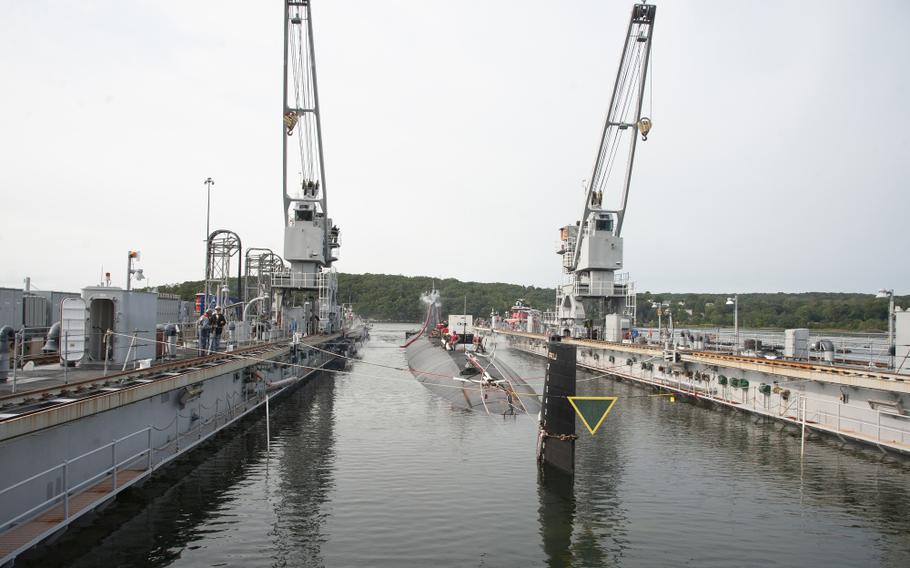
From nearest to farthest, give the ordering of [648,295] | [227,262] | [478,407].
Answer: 1. [478,407]
2. [227,262]
3. [648,295]

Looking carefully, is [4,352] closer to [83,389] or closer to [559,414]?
[83,389]

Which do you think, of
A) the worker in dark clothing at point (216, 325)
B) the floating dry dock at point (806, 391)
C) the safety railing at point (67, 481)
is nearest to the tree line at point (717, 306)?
the floating dry dock at point (806, 391)

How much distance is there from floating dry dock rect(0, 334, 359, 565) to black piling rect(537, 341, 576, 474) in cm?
1260

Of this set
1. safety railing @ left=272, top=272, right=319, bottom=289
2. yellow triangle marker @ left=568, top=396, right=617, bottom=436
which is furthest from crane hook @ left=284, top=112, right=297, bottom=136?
yellow triangle marker @ left=568, top=396, right=617, bottom=436

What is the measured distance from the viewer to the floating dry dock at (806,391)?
928 inches

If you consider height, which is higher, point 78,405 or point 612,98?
point 612,98

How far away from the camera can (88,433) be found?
15352mm

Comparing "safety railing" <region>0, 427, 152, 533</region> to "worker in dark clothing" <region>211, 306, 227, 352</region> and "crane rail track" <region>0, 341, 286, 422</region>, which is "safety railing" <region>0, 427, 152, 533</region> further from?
"worker in dark clothing" <region>211, 306, 227, 352</region>

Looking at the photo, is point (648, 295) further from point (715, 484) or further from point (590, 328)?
point (715, 484)

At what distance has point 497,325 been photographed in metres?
126

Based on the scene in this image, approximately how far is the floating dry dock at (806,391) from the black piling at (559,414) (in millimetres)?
10596

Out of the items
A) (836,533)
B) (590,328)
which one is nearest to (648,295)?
(590,328)

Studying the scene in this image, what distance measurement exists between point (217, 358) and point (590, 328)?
45.7 metres

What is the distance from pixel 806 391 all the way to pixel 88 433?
29390 mm
